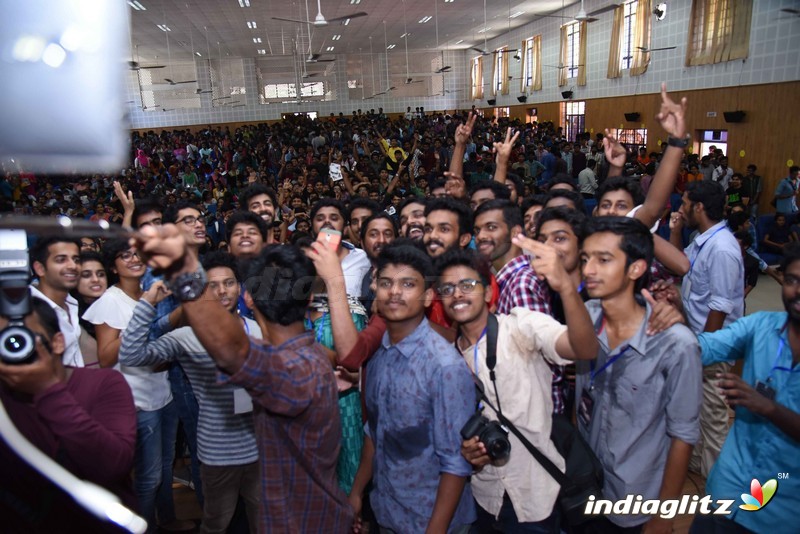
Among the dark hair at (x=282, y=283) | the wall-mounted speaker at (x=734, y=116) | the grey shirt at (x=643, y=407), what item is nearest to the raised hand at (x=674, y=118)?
the grey shirt at (x=643, y=407)

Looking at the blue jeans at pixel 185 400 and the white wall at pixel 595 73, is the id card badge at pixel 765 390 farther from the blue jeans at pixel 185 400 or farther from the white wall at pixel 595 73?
the blue jeans at pixel 185 400

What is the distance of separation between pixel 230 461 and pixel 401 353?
0.88 metres

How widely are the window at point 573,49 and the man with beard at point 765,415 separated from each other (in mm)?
15489

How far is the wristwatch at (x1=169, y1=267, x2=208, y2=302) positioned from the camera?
1037 millimetres

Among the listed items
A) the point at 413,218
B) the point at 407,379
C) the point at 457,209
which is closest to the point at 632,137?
the point at 413,218

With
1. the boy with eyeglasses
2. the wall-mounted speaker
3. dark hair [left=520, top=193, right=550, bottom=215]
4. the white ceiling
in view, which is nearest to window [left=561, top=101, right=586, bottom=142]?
the white ceiling

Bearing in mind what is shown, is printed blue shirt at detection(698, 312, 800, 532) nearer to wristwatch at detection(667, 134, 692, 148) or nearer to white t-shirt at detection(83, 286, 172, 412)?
wristwatch at detection(667, 134, 692, 148)

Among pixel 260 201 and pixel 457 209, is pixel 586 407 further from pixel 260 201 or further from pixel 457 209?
pixel 260 201

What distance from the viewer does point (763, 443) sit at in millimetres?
1561

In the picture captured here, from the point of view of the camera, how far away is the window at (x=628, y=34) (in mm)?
12727

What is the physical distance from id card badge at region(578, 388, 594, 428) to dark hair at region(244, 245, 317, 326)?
1.05 metres

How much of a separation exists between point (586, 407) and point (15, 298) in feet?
5.61

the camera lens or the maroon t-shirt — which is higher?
the camera lens

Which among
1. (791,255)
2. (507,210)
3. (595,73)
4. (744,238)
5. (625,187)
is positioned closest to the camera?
(791,255)
